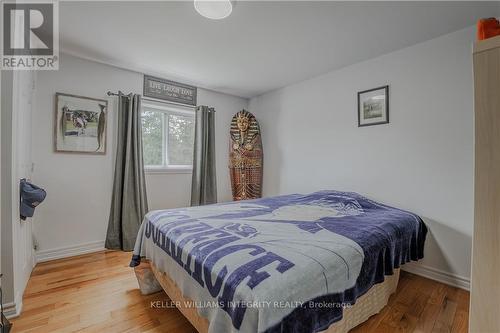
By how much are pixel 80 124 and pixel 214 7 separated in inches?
82.8

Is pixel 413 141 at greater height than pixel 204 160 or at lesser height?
greater

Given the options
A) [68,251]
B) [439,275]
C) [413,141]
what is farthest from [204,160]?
[439,275]

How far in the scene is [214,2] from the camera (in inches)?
62.6

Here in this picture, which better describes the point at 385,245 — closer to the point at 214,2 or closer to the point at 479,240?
the point at 479,240

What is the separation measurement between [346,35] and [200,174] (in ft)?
8.49

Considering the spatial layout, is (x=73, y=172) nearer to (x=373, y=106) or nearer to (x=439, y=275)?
(x=373, y=106)

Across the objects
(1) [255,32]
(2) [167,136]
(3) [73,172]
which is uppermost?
(1) [255,32]

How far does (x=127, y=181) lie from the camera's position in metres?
2.79

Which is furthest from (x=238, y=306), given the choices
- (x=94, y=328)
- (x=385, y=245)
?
(x=94, y=328)

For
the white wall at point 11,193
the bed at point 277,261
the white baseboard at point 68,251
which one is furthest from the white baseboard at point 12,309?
the white baseboard at point 68,251

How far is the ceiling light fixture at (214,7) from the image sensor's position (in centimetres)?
158

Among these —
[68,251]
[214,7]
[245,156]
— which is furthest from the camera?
[245,156]

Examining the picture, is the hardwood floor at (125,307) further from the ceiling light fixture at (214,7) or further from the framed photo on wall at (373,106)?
the ceiling light fixture at (214,7)

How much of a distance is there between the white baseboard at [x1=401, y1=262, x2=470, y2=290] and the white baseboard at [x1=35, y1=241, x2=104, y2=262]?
11.6 ft
